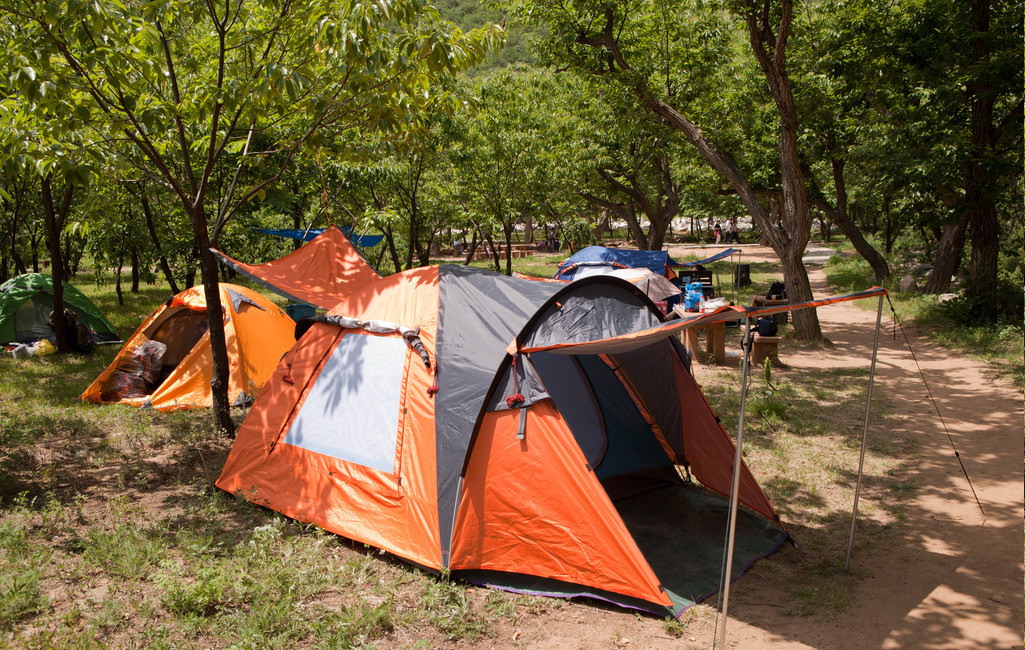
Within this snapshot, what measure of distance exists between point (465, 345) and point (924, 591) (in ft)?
11.3

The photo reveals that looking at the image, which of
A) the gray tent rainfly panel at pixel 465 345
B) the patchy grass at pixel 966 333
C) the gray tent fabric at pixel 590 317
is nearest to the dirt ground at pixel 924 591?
the gray tent rainfly panel at pixel 465 345

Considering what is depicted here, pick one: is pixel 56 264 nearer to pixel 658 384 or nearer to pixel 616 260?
pixel 658 384

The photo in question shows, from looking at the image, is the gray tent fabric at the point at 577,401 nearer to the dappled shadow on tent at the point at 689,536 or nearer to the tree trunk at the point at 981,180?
the dappled shadow on tent at the point at 689,536

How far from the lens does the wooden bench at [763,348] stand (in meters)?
10.8

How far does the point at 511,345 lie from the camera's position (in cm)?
484

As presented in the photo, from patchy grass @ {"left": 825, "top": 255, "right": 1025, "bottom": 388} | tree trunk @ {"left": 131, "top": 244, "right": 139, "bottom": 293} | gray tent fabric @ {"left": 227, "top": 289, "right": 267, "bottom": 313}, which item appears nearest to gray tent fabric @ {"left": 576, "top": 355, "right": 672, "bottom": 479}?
gray tent fabric @ {"left": 227, "top": 289, "right": 267, "bottom": 313}

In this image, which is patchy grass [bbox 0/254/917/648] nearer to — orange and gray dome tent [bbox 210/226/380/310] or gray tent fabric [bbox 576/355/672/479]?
gray tent fabric [bbox 576/355/672/479]

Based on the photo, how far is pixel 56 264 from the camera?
34.9ft

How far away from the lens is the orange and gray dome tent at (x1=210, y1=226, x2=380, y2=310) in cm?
721

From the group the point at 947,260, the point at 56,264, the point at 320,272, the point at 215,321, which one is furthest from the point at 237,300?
the point at 947,260

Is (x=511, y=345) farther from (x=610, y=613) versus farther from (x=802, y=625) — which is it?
(x=802, y=625)

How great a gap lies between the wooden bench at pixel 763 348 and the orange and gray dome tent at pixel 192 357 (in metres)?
6.95

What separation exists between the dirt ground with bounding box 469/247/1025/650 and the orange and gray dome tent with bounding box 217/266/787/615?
11.1 inches

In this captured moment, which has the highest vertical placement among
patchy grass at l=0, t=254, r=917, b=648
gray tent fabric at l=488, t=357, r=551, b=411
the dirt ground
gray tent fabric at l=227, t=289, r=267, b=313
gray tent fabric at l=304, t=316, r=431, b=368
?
gray tent fabric at l=227, t=289, r=267, b=313
